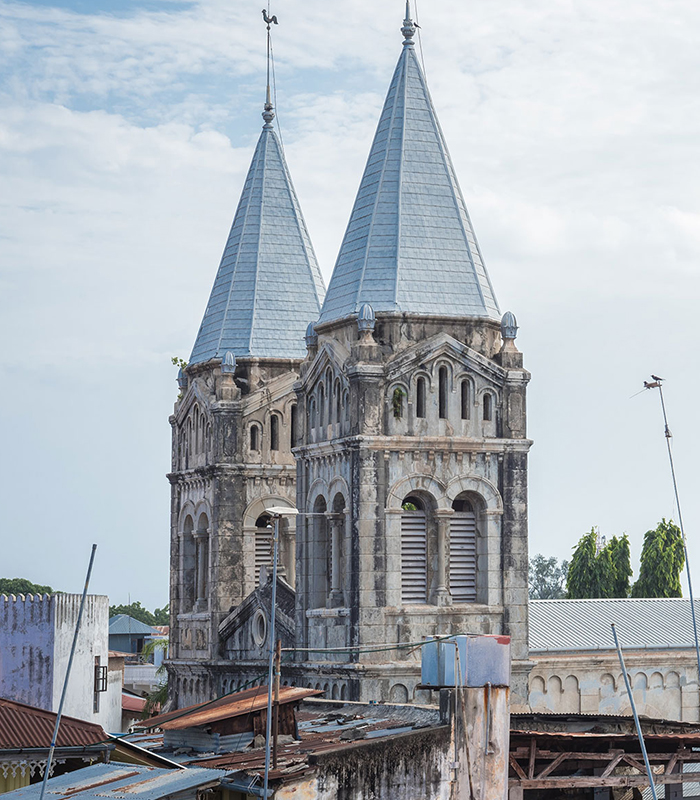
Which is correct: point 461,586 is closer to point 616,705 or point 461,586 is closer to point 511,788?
point 616,705

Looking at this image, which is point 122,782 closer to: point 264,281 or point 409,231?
point 409,231

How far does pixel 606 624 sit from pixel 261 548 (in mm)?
12346

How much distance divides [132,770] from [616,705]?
23735 mm

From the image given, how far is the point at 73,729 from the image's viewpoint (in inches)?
1473

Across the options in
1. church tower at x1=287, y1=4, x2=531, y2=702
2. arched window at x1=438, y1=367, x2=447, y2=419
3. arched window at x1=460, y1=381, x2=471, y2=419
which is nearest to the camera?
church tower at x1=287, y1=4, x2=531, y2=702

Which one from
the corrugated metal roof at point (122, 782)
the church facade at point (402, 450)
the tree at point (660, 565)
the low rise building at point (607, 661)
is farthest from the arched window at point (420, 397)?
the tree at point (660, 565)

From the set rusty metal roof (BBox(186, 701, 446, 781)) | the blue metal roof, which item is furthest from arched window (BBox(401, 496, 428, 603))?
the blue metal roof

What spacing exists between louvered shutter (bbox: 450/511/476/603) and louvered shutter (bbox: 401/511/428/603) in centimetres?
86

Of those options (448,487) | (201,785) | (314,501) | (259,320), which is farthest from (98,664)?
(201,785)

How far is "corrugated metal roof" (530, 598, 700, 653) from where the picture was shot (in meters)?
56.1

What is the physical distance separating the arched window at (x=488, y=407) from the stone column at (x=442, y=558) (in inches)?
120

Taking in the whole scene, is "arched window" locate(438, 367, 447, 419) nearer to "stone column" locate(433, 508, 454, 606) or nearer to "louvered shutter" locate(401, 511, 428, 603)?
"stone column" locate(433, 508, 454, 606)

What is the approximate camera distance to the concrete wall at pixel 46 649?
4962cm

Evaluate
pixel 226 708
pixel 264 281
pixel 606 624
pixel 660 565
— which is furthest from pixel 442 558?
pixel 660 565
